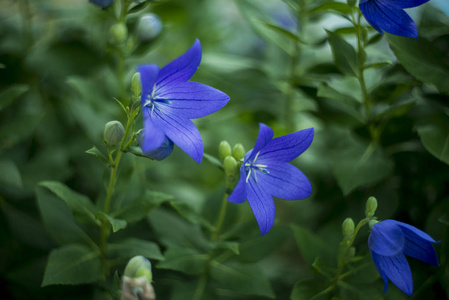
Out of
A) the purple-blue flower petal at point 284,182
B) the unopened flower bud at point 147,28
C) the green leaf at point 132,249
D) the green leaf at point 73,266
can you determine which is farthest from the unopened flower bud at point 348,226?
the unopened flower bud at point 147,28

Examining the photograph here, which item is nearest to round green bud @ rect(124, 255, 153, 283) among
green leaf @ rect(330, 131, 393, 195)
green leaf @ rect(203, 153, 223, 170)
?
green leaf @ rect(203, 153, 223, 170)

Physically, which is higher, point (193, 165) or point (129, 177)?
point (129, 177)

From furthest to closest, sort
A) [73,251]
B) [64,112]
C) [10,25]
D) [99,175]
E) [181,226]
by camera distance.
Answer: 1. [10,25]
2. [64,112]
3. [99,175]
4. [181,226]
5. [73,251]

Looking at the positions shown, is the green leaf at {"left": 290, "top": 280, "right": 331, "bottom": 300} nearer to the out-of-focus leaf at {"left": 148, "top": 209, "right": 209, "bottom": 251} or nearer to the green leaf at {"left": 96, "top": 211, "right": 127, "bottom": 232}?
the out-of-focus leaf at {"left": 148, "top": 209, "right": 209, "bottom": 251}

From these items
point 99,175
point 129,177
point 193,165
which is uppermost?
point 129,177

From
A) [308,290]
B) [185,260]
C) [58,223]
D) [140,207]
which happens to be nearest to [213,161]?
[140,207]

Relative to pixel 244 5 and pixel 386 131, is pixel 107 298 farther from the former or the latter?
pixel 244 5

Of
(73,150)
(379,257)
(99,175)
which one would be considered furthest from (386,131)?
(73,150)
